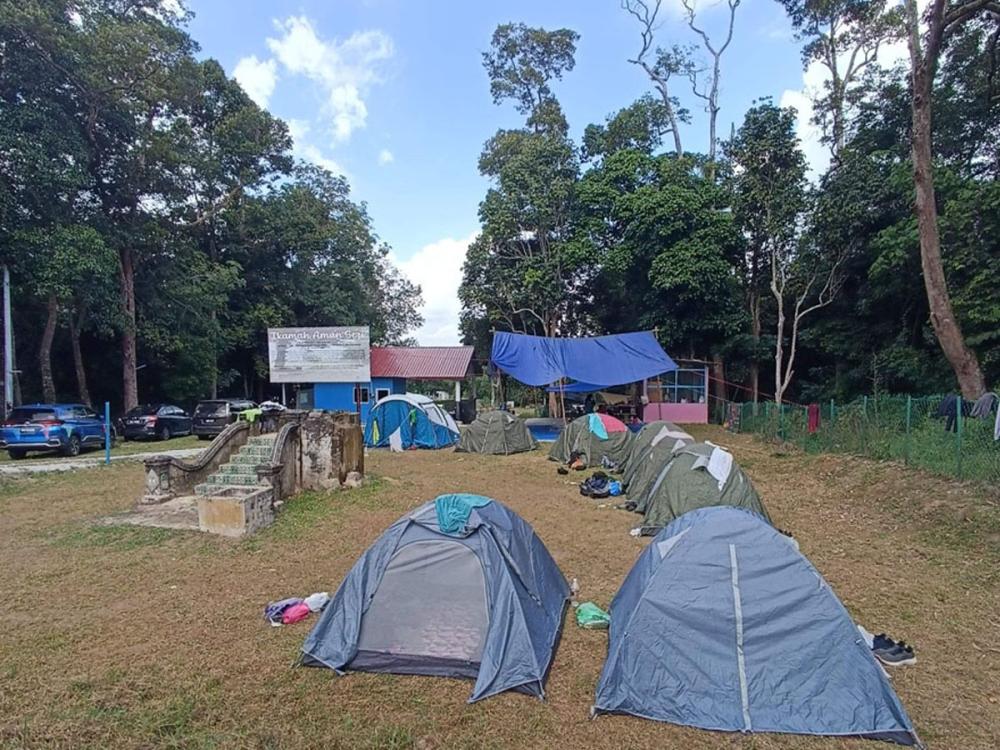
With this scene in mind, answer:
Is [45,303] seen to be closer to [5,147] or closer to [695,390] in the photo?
[5,147]

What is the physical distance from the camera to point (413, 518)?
489 centimetres

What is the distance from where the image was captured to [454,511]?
4832mm

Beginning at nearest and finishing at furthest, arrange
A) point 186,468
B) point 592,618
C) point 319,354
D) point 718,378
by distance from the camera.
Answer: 1. point 592,618
2. point 186,468
3. point 718,378
4. point 319,354

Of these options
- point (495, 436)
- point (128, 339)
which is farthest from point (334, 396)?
point (495, 436)

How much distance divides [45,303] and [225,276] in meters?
6.27

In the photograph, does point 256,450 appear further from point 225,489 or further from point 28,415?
point 28,415

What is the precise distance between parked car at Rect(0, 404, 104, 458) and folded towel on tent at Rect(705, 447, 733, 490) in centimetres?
1576

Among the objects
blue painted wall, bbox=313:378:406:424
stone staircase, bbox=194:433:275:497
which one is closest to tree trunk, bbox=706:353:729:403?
blue painted wall, bbox=313:378:406:424

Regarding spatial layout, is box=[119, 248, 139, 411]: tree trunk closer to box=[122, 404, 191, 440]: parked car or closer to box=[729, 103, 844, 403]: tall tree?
box=[122, 404, 191, 440]: parked car

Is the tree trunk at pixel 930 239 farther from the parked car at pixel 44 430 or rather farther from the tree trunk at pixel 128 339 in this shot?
the tree trunk at pixel 128 339

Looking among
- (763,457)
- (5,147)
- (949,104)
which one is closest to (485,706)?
(763,457)

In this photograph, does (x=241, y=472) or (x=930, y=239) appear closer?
(x=241, y=472)

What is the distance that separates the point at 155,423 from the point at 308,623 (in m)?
17.2

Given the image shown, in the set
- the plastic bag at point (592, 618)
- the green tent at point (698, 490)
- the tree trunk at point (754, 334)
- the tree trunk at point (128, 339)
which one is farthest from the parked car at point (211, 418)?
the tree trunk at point (754, 334)
